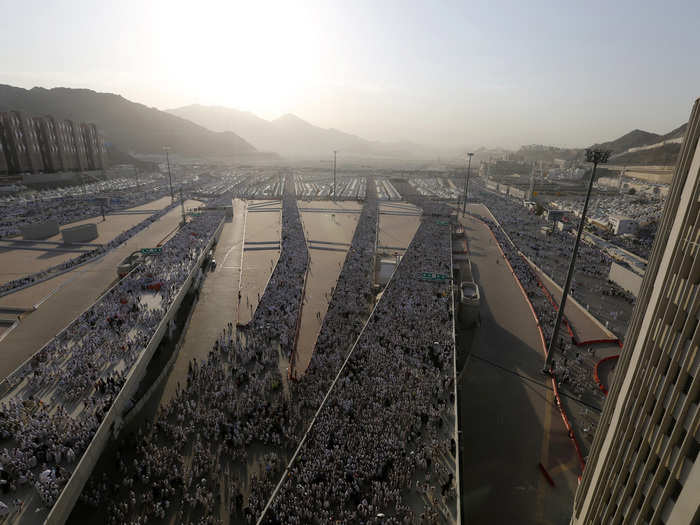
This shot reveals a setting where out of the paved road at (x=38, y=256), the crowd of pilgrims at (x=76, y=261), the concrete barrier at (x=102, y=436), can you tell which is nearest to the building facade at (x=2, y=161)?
the paved road at (x=38, y=256)

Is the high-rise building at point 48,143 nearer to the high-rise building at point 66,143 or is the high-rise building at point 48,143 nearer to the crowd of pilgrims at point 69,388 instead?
the high-rise building at point 66,143

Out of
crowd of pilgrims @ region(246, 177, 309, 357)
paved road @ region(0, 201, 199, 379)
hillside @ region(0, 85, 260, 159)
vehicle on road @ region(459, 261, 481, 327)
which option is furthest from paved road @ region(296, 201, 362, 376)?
hillside @ region(0, 85, 260, 159)

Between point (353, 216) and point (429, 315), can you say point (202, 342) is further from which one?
point (353, 216)

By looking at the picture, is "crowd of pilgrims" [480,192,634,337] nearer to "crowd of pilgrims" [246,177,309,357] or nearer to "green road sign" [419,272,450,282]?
"green road sign" [419,272,450,282]

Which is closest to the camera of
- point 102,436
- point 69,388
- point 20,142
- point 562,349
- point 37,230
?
point 102,436

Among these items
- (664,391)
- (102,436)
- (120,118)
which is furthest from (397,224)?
(120,118)

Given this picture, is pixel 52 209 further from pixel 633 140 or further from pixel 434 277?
pixel 633 140
